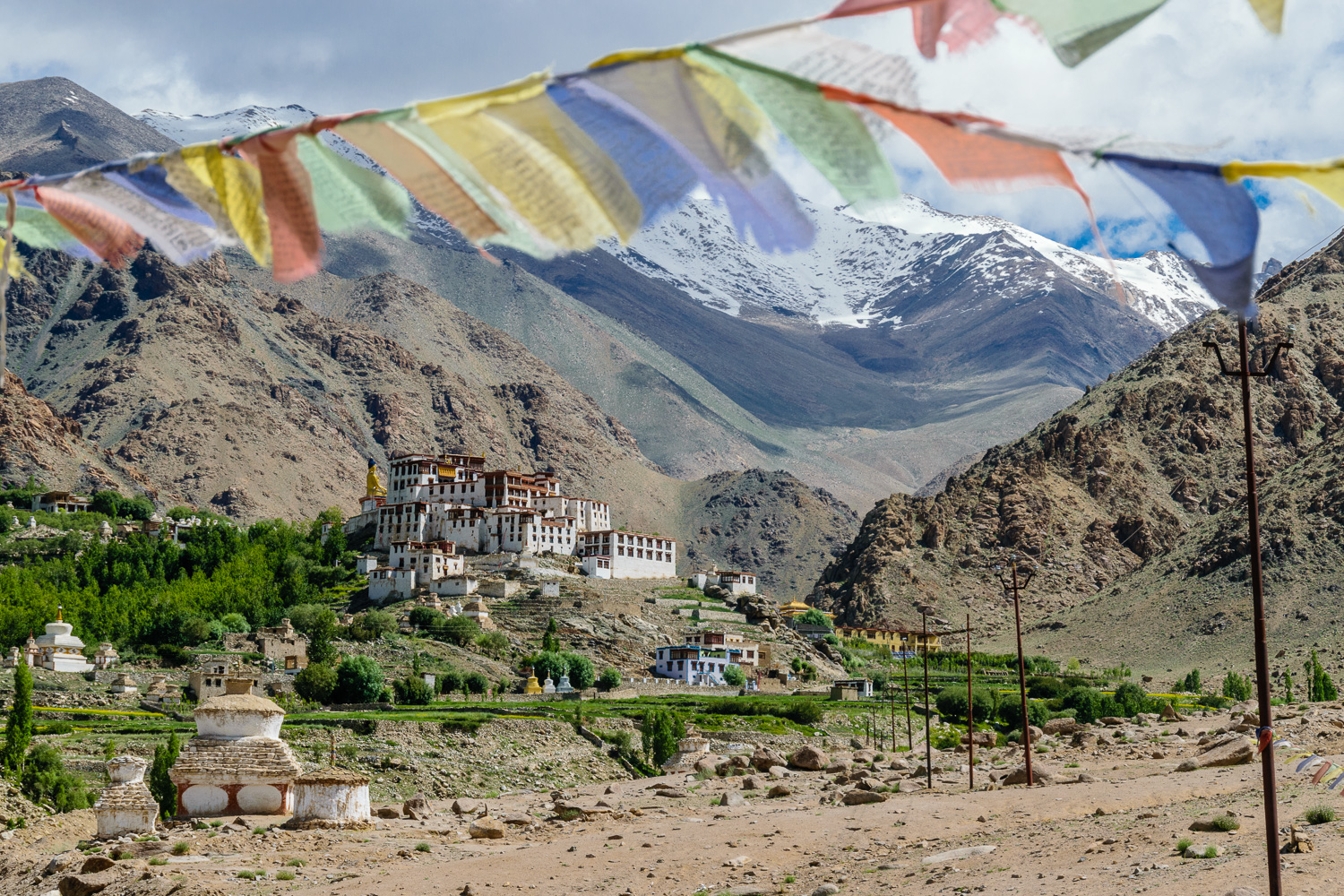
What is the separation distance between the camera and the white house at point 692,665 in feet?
286

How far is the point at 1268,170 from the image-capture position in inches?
189

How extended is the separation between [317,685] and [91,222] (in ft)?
210

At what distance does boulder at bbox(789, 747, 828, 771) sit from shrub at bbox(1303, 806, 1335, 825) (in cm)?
2802

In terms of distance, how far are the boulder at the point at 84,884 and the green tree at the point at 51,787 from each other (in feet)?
52.8

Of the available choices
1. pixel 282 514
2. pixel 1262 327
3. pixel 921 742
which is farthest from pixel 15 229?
pixel 282 514

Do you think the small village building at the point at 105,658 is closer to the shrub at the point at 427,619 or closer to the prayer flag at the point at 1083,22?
the shrub at the point at 427,619

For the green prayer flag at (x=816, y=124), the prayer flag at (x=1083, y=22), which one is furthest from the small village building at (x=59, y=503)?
the prayer flag at (x=1083, y=22)

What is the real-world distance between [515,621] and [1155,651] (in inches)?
1971

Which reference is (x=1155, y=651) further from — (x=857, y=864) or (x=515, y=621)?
(x=857, y=864)

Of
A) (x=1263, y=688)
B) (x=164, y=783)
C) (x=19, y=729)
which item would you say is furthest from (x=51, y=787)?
(x=1263, y=688)

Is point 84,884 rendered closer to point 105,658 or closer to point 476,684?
point 476,684

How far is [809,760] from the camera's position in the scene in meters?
48.3

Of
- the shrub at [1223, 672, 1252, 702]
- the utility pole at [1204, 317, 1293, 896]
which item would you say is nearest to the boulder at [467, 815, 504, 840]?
the utility pole at [1204, 317, 1293, 896]

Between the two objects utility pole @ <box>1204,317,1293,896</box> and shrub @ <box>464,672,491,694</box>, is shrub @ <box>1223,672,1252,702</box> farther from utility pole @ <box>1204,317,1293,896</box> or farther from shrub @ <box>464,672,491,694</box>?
utility pole @ <box>1204,317,1293,896</box>
